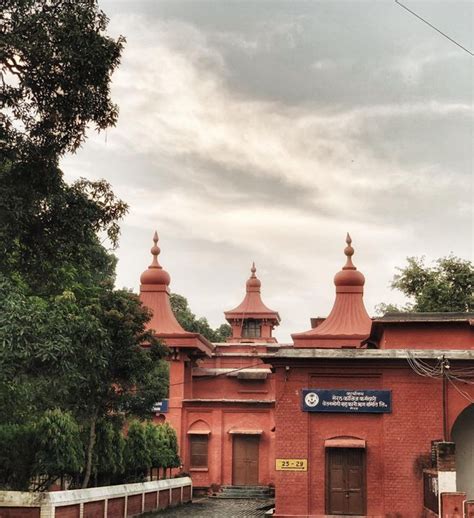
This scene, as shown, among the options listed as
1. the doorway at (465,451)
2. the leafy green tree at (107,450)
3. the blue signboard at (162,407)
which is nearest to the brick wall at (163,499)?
the leafy green tree at (107,450)

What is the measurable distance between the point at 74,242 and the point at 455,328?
13.0 meters

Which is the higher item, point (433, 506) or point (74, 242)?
point (74, 242)

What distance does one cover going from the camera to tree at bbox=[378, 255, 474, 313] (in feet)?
137

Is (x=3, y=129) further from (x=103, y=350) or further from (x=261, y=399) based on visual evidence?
(x=261, y=399)

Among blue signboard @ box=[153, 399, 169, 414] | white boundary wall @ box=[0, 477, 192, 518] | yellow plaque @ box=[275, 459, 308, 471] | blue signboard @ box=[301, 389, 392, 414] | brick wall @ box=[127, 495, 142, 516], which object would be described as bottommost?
brick wall @ box=[127, 495, 142, 516]

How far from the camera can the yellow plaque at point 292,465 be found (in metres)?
21.5

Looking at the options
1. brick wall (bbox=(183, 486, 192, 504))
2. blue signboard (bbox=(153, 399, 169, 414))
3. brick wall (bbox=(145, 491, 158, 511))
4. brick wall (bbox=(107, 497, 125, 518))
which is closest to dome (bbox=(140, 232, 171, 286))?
blue signboard (bbox=(153, 399, 169, 414))

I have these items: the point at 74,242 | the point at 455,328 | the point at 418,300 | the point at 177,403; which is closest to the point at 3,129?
the point at 74,242

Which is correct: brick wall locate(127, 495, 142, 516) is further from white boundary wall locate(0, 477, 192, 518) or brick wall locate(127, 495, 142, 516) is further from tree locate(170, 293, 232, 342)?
tree locate(170, 293, 232, 342)

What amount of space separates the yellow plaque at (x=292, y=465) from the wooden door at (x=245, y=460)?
43.9 feet

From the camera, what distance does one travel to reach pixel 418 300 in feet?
141

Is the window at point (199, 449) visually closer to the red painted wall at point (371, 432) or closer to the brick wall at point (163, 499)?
the brick wall at point (163, 499)

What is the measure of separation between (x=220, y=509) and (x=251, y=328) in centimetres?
2309

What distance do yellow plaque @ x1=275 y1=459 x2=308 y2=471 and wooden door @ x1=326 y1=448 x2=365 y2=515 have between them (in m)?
0.70
